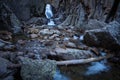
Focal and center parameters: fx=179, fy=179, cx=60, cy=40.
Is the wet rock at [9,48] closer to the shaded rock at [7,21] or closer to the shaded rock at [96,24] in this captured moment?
the shaded rock at [7,21]

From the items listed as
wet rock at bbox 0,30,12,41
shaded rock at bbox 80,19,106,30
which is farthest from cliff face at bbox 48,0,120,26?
wet rock at bbox 0,30,12,41

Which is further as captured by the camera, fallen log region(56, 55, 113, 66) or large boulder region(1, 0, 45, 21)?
large boulder region(1, 0, 45, 21)

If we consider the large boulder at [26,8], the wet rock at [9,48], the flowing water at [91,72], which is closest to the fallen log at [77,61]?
the flowing water at [91,72]

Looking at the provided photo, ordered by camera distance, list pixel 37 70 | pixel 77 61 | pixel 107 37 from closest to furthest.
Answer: pixel 37 70, pixel 77 61, pixel 107 37

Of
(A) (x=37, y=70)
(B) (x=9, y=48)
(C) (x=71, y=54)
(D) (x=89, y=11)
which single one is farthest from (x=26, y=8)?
(A) (x=37, y=70)

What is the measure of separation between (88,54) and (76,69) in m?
1.32

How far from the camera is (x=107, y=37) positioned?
7.38 meters

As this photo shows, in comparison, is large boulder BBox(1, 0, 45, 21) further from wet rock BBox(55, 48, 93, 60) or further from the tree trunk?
wet rock BBox(55, 48, 93, 60)

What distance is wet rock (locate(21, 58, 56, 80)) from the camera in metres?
4.33

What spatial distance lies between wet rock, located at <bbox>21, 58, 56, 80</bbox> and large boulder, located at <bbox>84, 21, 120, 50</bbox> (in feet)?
11.6

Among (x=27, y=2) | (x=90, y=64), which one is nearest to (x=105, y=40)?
(x=90, y=64)

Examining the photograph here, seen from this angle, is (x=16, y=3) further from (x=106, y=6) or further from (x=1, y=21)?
(x=106, y=6)

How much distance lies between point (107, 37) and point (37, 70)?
13.0 feet

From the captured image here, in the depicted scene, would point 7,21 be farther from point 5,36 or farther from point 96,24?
point 96,24
